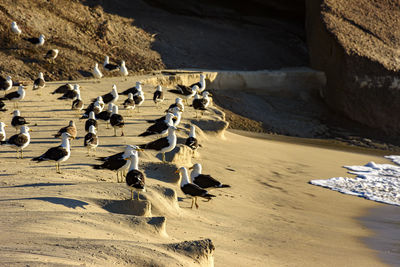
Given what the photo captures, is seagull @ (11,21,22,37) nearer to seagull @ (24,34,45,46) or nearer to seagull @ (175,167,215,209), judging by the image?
seagull @ (24,34,45,46)

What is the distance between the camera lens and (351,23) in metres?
28.4

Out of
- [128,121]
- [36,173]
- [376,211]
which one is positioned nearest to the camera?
[36,173]

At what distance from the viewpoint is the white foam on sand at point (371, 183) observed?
52.6ft

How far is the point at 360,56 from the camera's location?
2669cm

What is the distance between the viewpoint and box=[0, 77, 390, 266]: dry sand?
7.57 m

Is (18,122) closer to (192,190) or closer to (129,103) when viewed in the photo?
(129,103)

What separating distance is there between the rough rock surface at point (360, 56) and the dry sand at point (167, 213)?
9.37 metres

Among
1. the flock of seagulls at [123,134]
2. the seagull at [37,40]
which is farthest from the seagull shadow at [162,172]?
the seagull at [37,40]

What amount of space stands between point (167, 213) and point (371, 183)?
28.3 ft

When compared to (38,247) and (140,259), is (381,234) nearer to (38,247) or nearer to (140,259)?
(140,259)

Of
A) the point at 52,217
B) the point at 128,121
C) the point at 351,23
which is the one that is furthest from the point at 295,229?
the point at 351,23

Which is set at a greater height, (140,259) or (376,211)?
(140,259)

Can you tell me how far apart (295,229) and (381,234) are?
181 cm

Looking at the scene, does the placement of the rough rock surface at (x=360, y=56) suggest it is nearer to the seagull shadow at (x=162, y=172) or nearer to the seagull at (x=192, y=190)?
the seagull shadow at (x=162, y=172)
